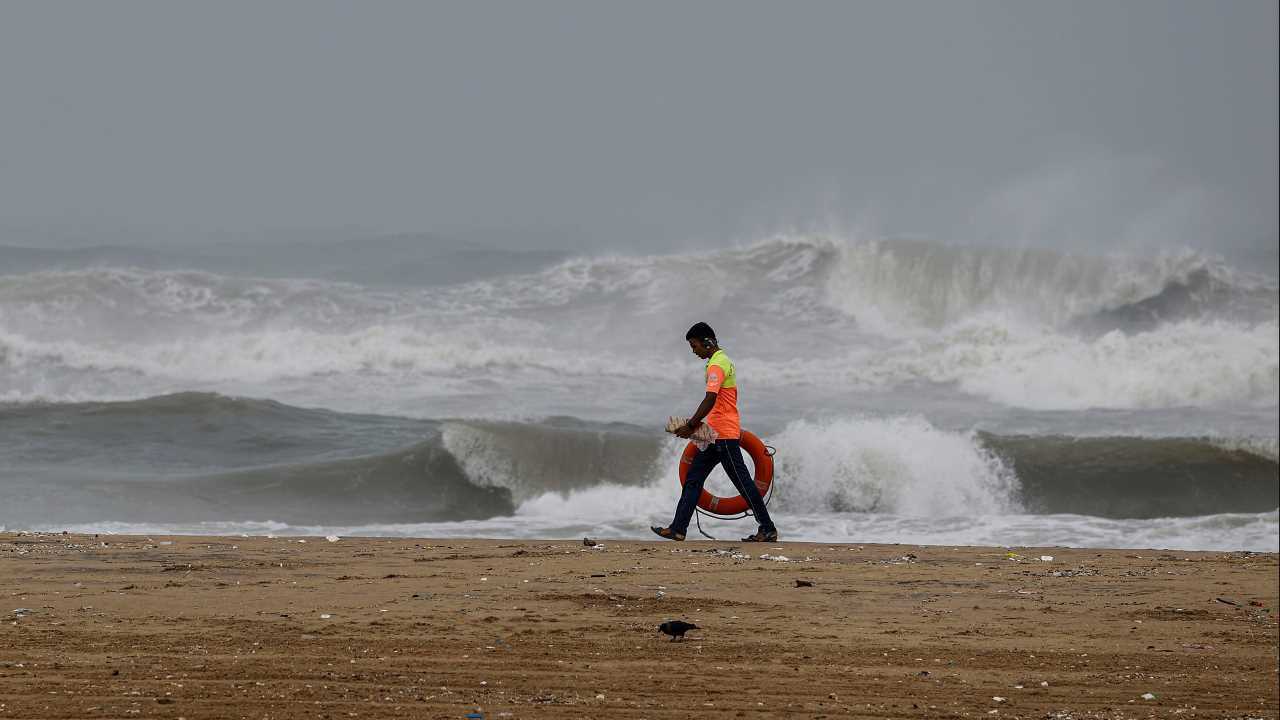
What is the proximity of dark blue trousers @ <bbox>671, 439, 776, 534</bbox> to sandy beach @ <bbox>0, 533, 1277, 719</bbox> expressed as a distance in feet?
2.39

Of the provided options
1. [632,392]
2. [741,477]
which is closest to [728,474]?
[741,477]

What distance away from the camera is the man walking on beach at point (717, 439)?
10008mm

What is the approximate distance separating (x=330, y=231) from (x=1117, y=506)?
3857cm

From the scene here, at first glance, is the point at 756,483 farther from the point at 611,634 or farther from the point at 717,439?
the point at 611,634

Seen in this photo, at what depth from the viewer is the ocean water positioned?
45.9 feet

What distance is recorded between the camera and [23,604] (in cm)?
691

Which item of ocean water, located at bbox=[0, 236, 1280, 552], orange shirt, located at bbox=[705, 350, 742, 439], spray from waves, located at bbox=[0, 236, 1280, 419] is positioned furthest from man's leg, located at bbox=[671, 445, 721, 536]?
spray from waves, located at bbox=[0, 236, 1280, 419]

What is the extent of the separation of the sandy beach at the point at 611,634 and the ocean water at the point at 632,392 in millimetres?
3051

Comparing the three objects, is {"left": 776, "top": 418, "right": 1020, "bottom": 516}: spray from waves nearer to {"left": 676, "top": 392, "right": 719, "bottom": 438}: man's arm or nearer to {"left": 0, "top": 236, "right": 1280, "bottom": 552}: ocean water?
{"left": 0, "top": 236, "right": 1280, "bottom": 552}: ocean water

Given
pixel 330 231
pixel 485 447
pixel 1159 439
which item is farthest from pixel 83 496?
pixel 330 231

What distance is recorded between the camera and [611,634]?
665 centimetres

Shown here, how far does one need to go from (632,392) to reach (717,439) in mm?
15453

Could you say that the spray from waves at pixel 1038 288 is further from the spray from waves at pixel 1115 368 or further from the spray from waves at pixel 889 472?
the spray from waves at pixel 889 472

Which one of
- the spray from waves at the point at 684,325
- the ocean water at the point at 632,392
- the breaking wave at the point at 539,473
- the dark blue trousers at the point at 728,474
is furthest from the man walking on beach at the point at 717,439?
the spray from waves at the point at 684,325
